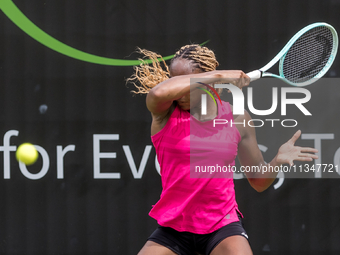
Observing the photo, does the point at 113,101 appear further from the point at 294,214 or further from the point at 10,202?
the point at 294,214

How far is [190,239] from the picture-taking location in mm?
1958

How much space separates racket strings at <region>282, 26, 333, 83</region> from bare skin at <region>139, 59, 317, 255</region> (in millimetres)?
608

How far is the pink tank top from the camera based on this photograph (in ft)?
6.21

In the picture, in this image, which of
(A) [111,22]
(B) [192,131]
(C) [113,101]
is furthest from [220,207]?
(A) [111,22]

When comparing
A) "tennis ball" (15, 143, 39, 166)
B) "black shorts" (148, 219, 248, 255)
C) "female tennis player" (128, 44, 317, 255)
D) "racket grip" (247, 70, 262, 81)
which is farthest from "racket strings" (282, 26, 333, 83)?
"tennis ball" (15, 143, 39, 166)

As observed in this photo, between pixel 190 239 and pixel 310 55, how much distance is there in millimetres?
1470

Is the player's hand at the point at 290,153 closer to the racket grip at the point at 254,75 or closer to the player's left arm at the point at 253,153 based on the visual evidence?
the player's left arm at the point at 253,153

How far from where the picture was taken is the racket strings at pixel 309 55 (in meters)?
2.47

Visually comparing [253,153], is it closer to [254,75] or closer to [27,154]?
[254,75]

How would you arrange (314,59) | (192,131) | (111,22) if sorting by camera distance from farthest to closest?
(111,22), (314,59), (192,131)

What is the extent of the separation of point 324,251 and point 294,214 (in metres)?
0.39

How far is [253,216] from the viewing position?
3.04 meters

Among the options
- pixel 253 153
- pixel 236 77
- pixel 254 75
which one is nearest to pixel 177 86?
pixel 236 77

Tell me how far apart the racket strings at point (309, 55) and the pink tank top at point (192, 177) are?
2.61 feet
